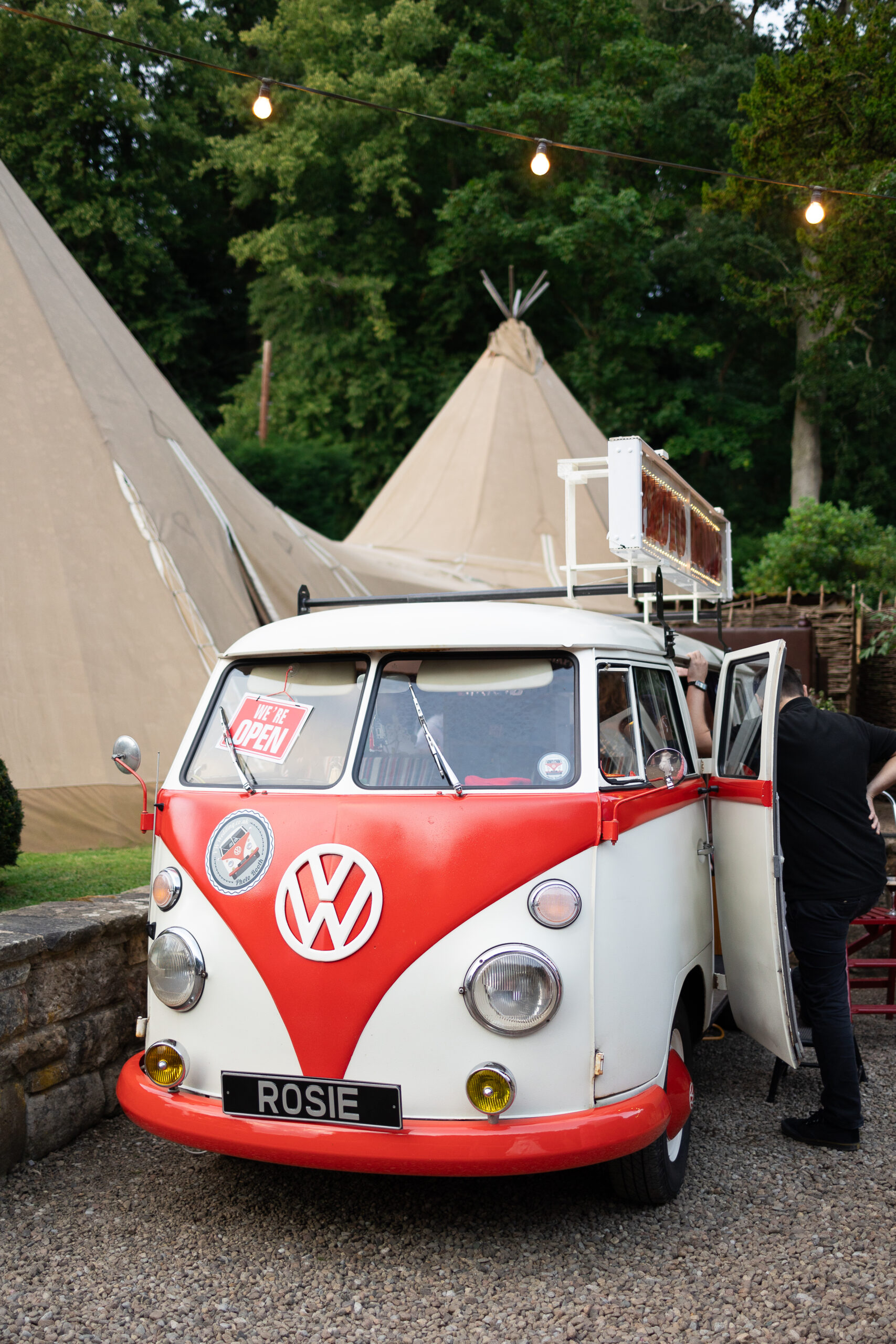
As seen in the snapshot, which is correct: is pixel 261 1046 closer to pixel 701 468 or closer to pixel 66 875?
pixel 66 875

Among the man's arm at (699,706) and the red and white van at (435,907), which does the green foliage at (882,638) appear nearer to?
the man's arm at (699,706)

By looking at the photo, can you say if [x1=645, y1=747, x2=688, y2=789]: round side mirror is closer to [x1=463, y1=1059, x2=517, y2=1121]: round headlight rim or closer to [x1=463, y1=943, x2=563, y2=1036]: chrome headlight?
[x1=463, y1=943, x2=563, y2=1036]: chrome headlight

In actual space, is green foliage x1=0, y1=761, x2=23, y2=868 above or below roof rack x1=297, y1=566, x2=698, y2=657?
below

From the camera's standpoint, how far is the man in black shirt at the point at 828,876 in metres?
3.79

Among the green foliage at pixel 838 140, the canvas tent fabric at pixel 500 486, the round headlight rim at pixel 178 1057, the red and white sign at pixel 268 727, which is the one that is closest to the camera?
the round headlight rim at pixel 178 1057

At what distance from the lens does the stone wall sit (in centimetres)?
350

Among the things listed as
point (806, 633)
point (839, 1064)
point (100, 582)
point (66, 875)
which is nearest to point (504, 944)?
point (839, 1064)

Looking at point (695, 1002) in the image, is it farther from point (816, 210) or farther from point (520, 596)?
point (816, 210)

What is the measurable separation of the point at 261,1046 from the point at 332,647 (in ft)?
4.00

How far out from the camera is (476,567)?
14.8m

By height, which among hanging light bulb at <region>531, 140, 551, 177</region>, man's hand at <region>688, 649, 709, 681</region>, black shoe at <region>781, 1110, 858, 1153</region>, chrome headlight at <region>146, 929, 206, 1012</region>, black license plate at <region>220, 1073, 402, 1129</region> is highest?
hanging light bulb at <region>531, 140, 551, 177</region>

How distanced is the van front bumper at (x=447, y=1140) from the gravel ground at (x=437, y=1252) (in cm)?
33

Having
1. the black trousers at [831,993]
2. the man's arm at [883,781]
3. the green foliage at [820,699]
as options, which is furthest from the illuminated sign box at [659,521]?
the green foliage at [820,699]

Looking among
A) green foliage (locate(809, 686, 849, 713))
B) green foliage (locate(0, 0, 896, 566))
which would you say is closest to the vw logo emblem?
green foliage (locate(809, 686, 849, 713))
